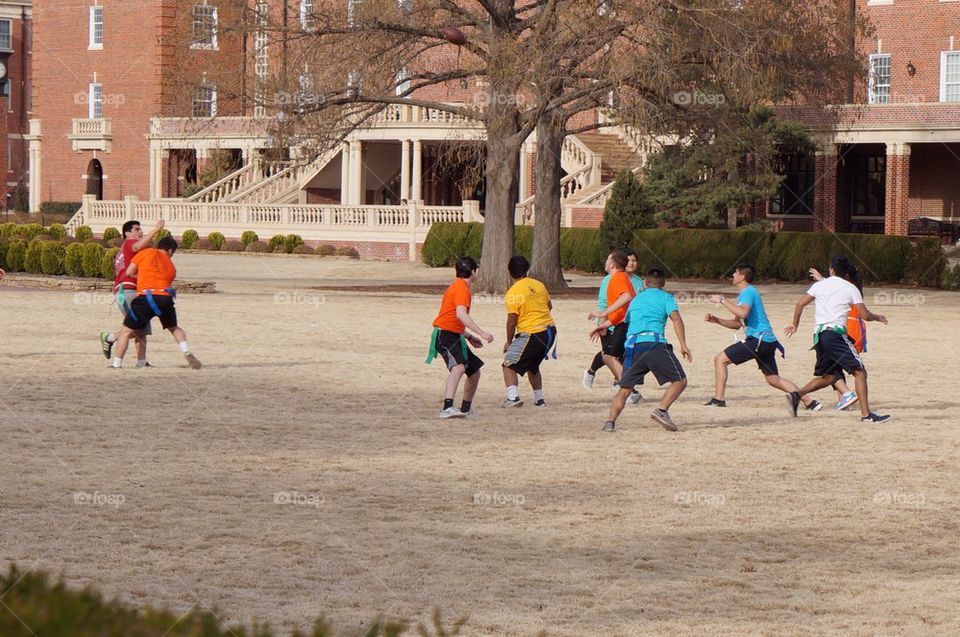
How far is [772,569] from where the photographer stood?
8977 mm

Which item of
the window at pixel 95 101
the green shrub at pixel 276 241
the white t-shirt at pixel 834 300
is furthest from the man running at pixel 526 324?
the window at pixel 95 101

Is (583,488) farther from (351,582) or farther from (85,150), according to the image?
(85,150)

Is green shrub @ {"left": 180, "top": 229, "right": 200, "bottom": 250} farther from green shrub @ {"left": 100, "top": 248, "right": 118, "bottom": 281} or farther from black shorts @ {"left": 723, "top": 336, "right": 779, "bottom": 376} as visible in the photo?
black shorts @ {"left": 723, "top": 336, "right": 779, "bottom": 376}

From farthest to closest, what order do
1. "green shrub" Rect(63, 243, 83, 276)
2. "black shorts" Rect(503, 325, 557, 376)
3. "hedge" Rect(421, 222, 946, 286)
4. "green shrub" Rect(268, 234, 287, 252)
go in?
"green shrub" Rect(268, 234, 287, 252) → "hedge" Rect(421, 222, 946, 286) → "green shrub" Rect(63, 243, 83, 276) → "black shorts" Rect(503, 325, 557, 376)

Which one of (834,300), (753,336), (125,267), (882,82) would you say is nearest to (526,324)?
(753,336)

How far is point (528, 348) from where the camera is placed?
1537cm

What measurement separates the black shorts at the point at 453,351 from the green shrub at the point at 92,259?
21106 millimetres

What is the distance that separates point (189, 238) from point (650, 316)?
136 ft

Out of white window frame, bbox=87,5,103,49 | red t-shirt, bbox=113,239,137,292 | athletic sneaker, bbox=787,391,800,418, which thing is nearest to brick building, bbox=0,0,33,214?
white window frame, bbox=87,5,103,49

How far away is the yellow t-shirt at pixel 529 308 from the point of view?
15.4 metres

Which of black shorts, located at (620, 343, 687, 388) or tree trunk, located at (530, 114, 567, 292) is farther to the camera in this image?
tree trunk, located at (530, 114, 567, 292)

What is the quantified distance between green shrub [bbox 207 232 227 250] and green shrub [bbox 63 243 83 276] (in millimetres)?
17967

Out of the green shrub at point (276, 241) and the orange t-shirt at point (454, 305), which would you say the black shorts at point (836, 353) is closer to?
the orange t-shirt at point (454, 305)

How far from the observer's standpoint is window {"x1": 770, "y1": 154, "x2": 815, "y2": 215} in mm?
51594
